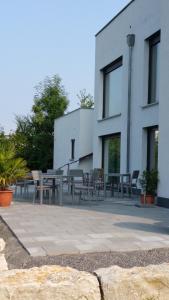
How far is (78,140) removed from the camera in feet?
74.2

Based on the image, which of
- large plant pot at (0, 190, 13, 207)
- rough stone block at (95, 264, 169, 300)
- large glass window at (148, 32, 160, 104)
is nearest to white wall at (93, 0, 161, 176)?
large glass window at (148, 32, 160, 104)

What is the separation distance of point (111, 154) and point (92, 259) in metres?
13.0

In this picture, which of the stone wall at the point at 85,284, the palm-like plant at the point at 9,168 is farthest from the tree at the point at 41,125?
the stone wall at the point at 85,284

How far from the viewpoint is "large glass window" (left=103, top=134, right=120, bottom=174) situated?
Result: 17281 millimetres

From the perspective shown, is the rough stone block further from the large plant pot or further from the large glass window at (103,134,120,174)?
the large glass window at (103,134,120,174)

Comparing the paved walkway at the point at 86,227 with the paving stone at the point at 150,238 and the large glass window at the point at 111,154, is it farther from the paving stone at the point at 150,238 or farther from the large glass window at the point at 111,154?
the large glass window at the point at 111,154

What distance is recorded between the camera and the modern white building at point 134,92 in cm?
1152

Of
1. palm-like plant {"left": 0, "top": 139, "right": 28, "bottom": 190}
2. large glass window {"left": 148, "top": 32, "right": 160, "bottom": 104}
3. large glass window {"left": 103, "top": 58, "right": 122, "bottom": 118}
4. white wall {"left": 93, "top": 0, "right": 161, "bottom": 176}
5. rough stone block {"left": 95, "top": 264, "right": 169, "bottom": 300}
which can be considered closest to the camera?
rough stone block {"left": 95, "top": 264, "right": 169, "bottom": 300}

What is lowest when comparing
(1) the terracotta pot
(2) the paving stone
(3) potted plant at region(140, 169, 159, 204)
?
(2) the paving stone

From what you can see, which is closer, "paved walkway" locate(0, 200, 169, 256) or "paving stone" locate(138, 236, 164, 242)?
"paved walkway" locate(0, 200, 169, 256)

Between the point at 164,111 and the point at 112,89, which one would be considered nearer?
the point at 164,111

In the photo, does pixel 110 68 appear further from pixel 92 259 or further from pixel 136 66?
pixel 92 259

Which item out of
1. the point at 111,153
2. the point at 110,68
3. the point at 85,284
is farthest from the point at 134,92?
the point at 85,284

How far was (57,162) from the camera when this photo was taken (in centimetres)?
2622
